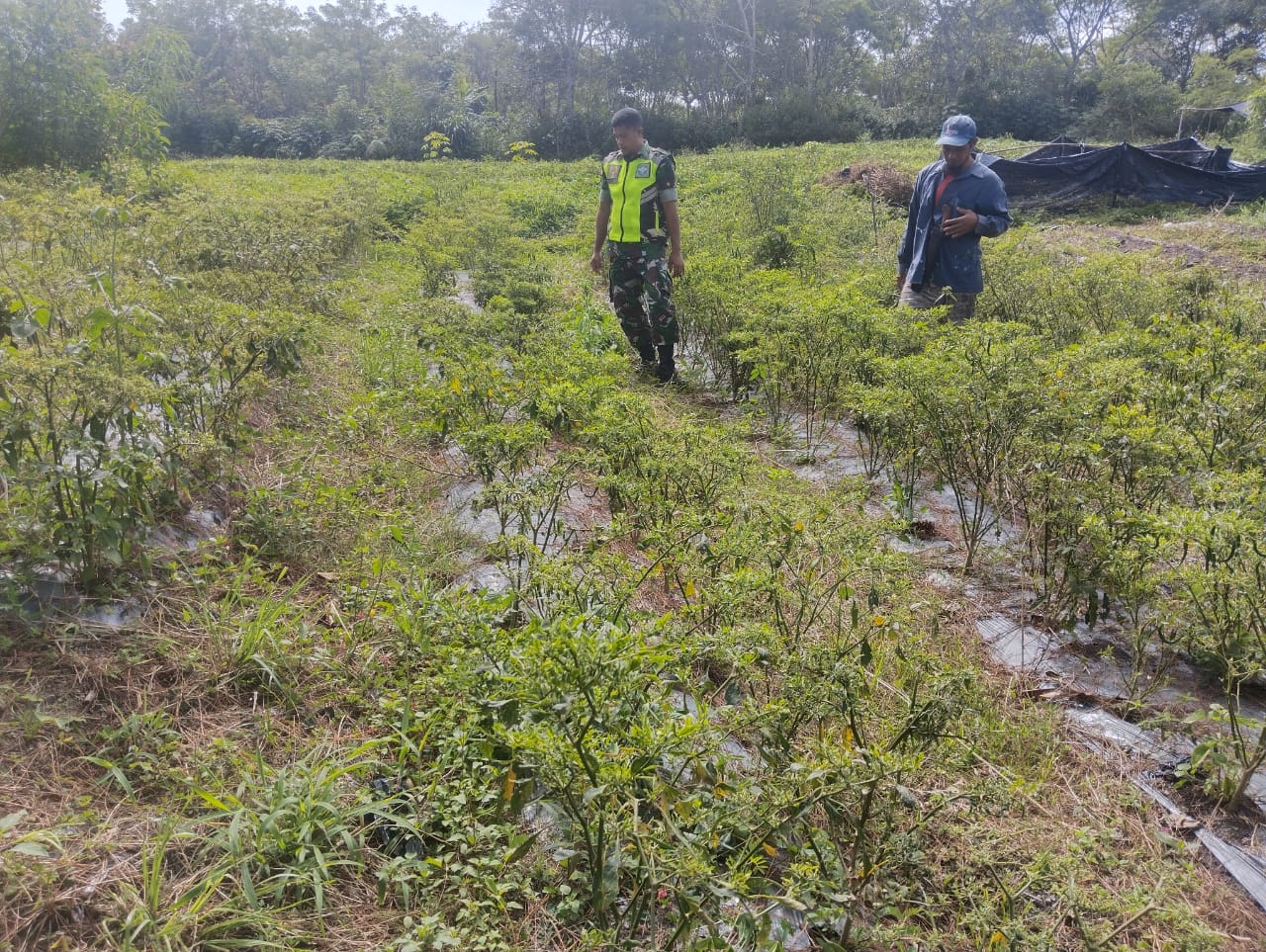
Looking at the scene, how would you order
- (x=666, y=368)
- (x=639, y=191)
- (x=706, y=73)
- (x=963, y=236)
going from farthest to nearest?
1. (x=706, y=73)
2. (x=666, y=368)
3. (x=639, y=191)
4. (x=963, y=236)

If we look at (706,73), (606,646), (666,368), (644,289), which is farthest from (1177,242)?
(706,73)

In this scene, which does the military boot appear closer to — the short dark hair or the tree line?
the short dark hair

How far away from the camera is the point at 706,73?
39.3m

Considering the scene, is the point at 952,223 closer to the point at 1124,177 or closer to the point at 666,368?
the point at 666,368

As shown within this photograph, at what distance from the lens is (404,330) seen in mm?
5441

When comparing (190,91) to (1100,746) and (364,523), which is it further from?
(1100,746)

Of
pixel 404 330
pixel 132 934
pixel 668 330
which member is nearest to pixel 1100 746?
pixel 132 934

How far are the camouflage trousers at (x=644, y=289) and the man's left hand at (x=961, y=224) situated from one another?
185 centimetres

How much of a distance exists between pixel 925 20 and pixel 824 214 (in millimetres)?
38773

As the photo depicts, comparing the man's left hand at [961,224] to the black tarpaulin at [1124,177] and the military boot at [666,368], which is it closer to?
the military boot at [666,368]

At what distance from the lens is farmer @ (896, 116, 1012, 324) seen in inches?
188

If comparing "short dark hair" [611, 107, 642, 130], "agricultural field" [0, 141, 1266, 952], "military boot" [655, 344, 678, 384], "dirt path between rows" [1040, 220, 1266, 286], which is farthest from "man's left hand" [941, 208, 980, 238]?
"dirt path between rows" [1040, 220, 1266, 286]

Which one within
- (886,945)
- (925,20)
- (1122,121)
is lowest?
(886,945)

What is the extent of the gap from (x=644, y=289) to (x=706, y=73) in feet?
128
